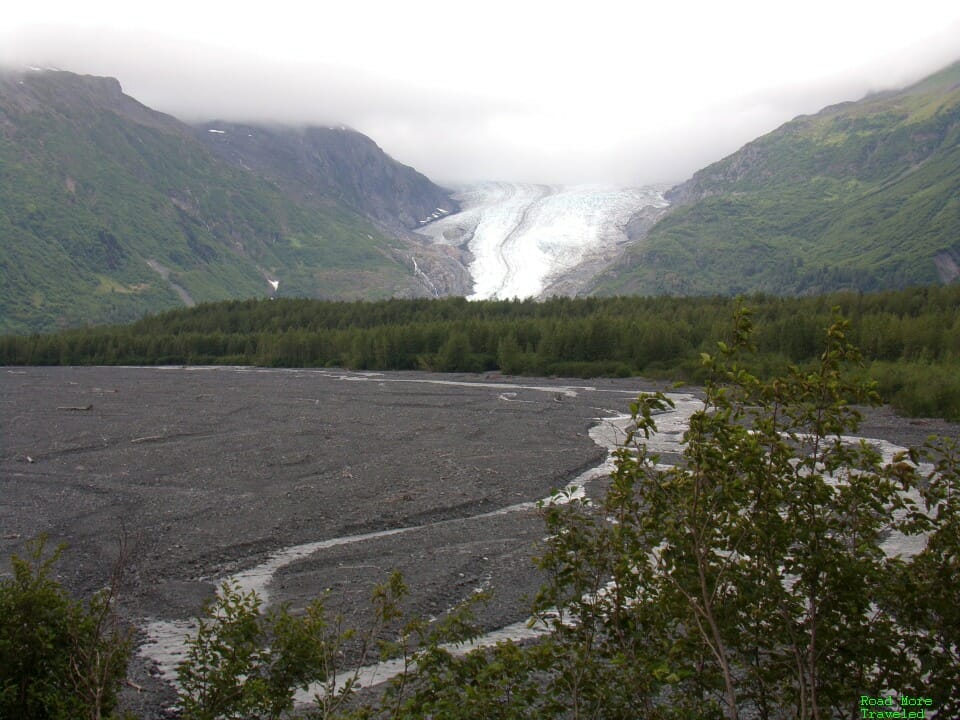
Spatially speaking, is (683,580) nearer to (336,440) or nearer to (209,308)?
(336,440)

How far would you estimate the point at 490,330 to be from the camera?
3529 inches

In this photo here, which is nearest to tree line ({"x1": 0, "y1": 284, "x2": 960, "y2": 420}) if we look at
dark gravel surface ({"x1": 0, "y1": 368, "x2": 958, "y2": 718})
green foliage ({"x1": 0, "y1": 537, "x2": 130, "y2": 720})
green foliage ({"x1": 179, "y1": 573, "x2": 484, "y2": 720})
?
dark gravel surface ({"x1": 0, "y1": 368, "x2": 958, "y2": 718})

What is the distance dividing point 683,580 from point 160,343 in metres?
114

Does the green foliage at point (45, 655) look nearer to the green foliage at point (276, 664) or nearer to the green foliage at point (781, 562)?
the green foliage at point (276, 664)

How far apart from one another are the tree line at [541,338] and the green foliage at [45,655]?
150ft

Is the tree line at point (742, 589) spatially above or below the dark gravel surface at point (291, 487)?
above

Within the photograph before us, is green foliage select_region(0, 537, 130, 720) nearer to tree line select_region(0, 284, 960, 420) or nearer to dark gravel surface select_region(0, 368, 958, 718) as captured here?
dark gravel surface select_region(0, 368, 958, 718)

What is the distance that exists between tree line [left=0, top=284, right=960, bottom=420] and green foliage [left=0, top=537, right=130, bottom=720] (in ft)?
150

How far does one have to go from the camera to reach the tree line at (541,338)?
6294 centimetres

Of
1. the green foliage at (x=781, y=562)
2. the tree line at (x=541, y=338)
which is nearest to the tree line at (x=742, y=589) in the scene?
the green foliage at (x=781, y=562)

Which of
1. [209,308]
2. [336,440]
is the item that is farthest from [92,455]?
[209,308]

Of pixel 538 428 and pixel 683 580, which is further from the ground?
pixel 683 580

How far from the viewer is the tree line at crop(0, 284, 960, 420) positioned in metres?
62.9

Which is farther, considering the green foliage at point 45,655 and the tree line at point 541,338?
the tree line at point 541,338
